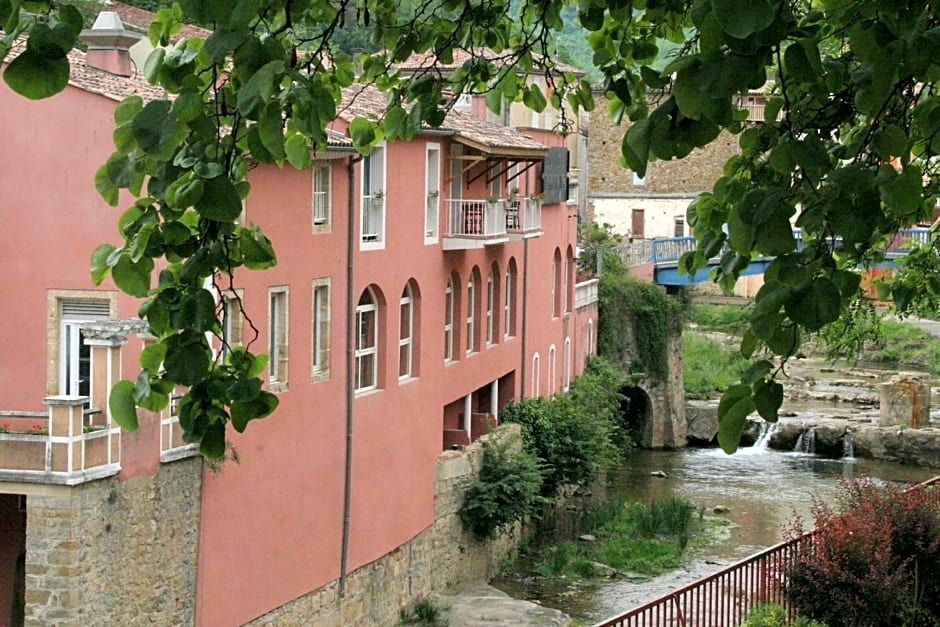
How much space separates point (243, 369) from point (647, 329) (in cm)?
3544

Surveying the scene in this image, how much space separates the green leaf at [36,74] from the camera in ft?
11.6

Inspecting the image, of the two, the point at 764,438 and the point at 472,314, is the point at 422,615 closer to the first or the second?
the point at 472,314

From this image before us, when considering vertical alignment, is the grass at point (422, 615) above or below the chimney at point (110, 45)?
below

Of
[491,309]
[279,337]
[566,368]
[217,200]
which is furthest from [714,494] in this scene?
[217,200]

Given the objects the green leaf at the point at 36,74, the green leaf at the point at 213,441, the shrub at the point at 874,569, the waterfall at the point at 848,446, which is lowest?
the waterfall at the point at 848,446

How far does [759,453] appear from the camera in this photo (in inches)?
1468

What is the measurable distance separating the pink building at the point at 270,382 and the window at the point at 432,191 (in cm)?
4

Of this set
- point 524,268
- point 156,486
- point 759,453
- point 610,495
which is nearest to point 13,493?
point 156,486

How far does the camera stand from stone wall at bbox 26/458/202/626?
46.8ft

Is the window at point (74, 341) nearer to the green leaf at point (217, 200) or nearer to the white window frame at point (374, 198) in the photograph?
the white window frame at point (374, 198)

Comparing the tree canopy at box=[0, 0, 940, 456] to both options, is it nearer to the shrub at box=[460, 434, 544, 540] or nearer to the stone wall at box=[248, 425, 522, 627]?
the stone wall at box=[248, 425, 522, 627]

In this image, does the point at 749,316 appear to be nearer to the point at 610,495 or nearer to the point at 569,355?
the point at 610,495

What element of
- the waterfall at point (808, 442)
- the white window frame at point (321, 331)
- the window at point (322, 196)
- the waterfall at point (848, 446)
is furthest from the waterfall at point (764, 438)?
the window at point (322, 196)

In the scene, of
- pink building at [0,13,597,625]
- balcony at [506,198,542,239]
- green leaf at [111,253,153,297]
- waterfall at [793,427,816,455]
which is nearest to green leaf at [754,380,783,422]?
green leaf at [111,253,153,297]
